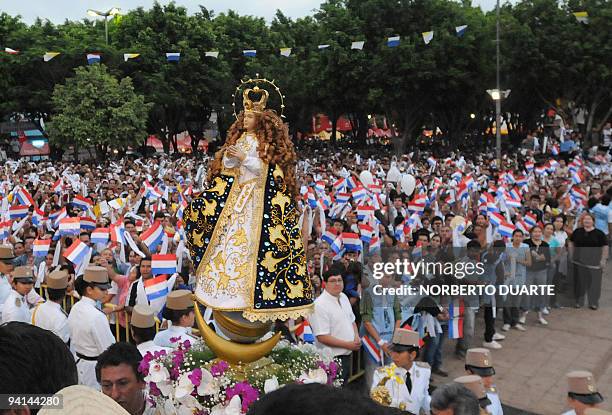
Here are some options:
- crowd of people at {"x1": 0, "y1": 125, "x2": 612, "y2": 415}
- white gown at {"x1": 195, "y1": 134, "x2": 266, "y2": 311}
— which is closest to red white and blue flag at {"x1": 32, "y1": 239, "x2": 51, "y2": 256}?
crowd of people at {"x1": 0, "y1": 125, "x2": 612, "y2": 415}

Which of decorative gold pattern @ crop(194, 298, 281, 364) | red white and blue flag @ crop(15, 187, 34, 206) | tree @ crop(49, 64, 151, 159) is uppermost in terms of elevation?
tree @ crop(49, 64, 151, 159)

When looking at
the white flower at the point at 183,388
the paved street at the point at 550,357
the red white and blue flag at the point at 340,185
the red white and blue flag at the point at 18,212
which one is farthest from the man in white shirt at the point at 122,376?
the red white and blue flag at the point at 340,185

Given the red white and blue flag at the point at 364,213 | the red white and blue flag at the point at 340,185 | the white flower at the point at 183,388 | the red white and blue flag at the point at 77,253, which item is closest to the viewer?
the white flower at the point at 183,388

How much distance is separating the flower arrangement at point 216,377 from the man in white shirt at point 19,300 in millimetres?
2559

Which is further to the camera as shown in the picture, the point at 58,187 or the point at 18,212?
the point at 58,187

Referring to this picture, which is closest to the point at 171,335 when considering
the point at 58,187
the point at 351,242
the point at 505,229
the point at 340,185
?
the point at 351,242

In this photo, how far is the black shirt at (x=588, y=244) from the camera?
36.0ft

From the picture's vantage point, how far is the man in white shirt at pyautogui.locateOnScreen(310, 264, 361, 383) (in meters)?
6.49

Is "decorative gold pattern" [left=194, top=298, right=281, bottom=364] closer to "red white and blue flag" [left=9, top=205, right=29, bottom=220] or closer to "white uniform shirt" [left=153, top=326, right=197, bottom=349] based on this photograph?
"white uniform shirt" [left=153, top=326, right=197, bottom=349]

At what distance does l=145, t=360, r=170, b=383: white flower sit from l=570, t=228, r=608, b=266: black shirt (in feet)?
28.9

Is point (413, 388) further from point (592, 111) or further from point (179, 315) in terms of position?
point (592, 111)

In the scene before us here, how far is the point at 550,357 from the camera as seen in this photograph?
9141 mm

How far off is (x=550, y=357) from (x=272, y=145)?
631 cm

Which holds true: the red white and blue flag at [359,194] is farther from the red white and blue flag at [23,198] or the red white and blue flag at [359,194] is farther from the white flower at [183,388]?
the white flower at [183,388]
